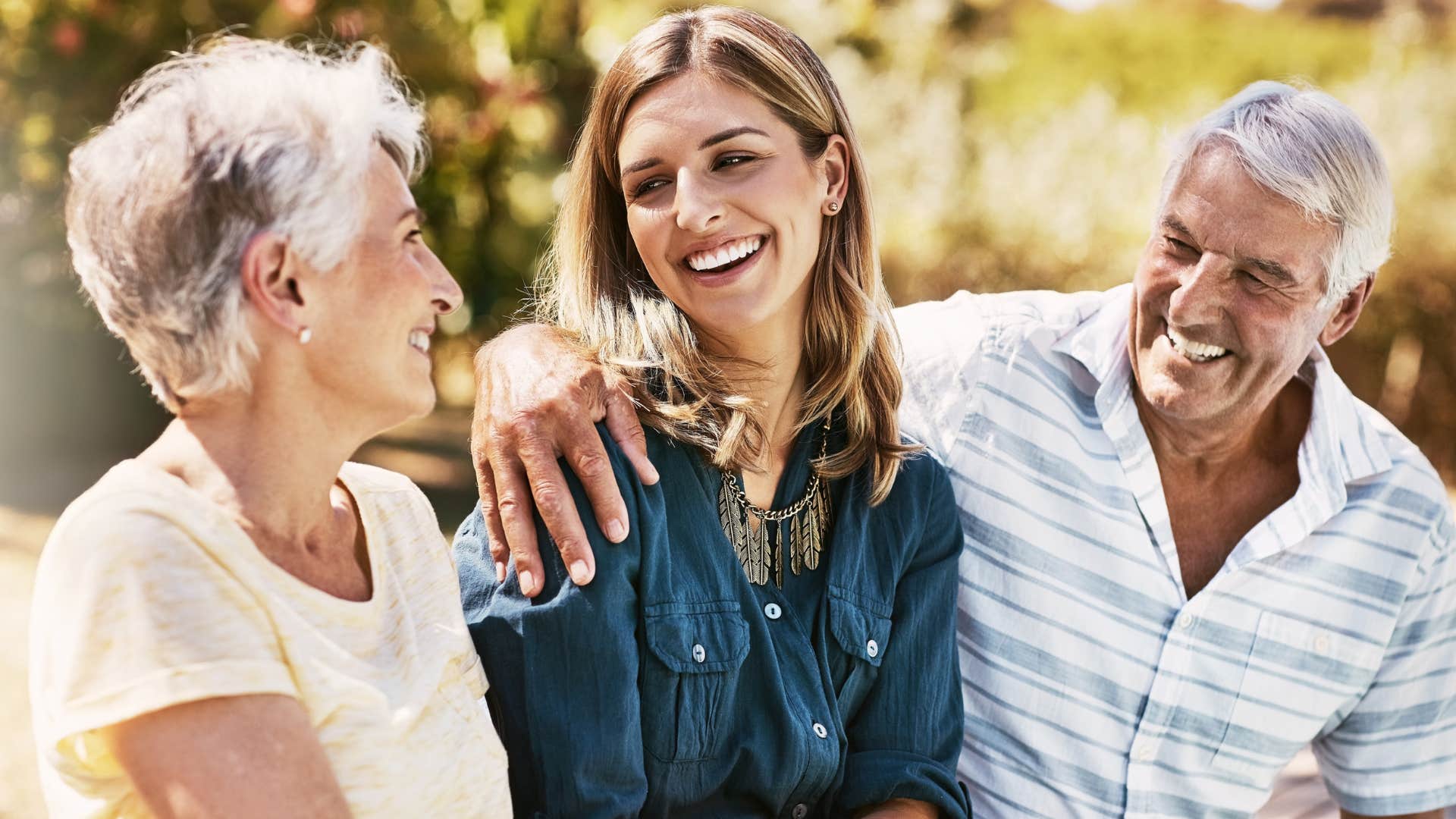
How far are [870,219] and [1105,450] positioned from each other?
62 centimetres

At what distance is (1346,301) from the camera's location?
2.46 metres

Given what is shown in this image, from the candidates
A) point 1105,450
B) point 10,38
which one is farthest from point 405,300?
point 10,38

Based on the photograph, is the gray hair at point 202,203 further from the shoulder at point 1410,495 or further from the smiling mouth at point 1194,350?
the shoulder at point 1410,495

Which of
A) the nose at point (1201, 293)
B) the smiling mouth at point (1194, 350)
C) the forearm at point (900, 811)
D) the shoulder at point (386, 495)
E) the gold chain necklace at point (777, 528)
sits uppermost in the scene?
the nose at point (1201, 293)

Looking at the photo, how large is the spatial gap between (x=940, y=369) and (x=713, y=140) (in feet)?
2.40

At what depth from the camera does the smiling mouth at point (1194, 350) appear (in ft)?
7.76

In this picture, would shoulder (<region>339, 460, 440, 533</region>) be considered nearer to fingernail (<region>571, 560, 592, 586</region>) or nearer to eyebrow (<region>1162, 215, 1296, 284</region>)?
fingernail (<region>571, 560, 592, 586</region>)

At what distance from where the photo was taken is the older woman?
136cm

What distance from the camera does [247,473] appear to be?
1534 millimetres

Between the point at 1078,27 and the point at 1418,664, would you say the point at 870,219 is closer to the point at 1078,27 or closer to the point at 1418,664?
the point at 1418,664

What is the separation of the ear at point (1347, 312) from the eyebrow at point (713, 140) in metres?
1.15

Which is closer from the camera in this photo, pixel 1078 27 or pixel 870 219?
pixel 870 219

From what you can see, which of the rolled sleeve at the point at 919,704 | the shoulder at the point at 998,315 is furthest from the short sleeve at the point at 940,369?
the rolled sleeve at the point at 919,704

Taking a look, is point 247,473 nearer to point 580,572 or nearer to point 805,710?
point 580,572
